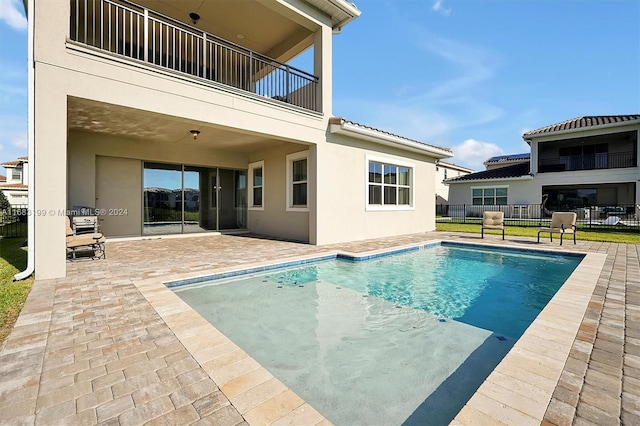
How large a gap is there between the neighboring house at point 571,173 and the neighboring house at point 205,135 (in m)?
14.8

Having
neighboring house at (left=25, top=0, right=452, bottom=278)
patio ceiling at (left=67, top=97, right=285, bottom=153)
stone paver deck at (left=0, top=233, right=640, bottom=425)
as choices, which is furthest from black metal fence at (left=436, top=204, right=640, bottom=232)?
stone paver deck at (left=0, top=233, right=640, bottom=425)

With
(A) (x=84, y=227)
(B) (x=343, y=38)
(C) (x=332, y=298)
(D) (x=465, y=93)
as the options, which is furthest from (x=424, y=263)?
(D) (x=465, y=93)

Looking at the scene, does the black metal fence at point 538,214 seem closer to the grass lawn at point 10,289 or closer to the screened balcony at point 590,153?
the screened balcony at point 590,153

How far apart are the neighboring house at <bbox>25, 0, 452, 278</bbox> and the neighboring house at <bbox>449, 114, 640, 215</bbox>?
1479cm

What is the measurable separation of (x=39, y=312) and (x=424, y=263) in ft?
25.7

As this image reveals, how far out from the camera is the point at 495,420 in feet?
5.98

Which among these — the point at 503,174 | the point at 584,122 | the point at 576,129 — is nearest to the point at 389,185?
the point at 576,129

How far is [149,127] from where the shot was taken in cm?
897

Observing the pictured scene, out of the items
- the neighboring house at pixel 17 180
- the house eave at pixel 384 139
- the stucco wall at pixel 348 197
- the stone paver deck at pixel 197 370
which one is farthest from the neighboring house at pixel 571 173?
the neighboring house at pixel 17 180

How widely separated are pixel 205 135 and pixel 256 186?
11.8ft

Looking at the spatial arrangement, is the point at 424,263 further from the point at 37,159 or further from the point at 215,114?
the point at 37,159

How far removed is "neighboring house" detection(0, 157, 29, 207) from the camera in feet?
93.8

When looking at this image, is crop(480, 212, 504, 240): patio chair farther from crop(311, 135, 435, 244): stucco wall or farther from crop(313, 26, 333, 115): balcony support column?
crop(313, 26, 333, 115): balcony support column

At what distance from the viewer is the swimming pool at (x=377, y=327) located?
8.49ft
